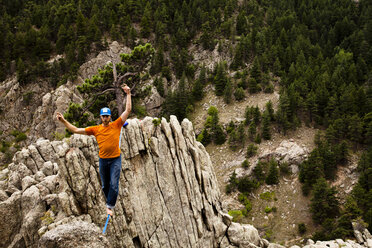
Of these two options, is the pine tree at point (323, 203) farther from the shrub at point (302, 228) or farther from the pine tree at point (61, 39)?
the pine tree at point (61, 39)

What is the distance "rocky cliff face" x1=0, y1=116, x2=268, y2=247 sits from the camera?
60.2ft

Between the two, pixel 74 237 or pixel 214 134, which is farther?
pixel 214 134

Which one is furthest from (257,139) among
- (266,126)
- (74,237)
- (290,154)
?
(74,237)

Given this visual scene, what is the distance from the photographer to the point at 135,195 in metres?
20.7

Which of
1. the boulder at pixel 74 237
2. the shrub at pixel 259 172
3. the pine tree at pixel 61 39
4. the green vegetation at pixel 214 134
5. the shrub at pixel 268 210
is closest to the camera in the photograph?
the boulder at pixel 74 237

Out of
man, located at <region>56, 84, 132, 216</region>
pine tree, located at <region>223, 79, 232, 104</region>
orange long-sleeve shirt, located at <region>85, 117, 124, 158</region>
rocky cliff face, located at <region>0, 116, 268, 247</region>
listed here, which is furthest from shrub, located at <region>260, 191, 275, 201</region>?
orange long-sleeve shirt, located at <region>85, 117, 124, 158</region>

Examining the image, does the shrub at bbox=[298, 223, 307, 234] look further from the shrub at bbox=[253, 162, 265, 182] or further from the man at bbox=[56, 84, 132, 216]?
the man at bbox=[56, 84, 132, 216]

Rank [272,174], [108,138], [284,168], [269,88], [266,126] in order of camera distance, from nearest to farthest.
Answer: [108,138] → [272,174] → [284,168] → [266,126] → [269,88]

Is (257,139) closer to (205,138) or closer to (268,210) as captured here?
(205,138)

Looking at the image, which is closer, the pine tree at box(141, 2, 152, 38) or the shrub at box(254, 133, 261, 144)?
the shrub at box(254, 133, 261, 144)

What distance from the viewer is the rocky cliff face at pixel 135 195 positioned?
18344 millimetres

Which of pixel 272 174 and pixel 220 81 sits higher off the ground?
pixel 220 81

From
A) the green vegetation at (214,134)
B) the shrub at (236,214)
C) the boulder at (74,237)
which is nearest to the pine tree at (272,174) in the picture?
the shrub at (236,214)

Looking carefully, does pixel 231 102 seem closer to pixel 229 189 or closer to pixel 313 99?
pixel 313 99
